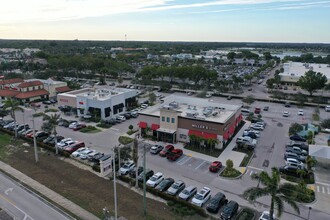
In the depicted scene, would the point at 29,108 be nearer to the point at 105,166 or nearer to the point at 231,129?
the point at 105,166

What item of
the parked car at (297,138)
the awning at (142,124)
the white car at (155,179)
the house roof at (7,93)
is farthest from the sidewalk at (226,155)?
the house roof at (7,93)

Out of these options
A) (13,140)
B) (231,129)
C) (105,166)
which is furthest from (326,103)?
(13,140)

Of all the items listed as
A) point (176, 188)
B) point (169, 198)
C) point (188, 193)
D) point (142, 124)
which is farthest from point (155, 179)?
point (142, 124)

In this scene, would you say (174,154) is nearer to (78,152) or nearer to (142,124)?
(142,124)

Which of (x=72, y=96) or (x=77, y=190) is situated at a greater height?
(x=72, y=96)

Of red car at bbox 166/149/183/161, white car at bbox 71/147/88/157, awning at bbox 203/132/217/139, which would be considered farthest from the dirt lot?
awning at bbox 203/132/217/139

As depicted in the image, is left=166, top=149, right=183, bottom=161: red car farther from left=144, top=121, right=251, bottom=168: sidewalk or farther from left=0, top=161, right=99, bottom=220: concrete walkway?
left=0, top=161, right=99, bottom=220: concrete walkway
